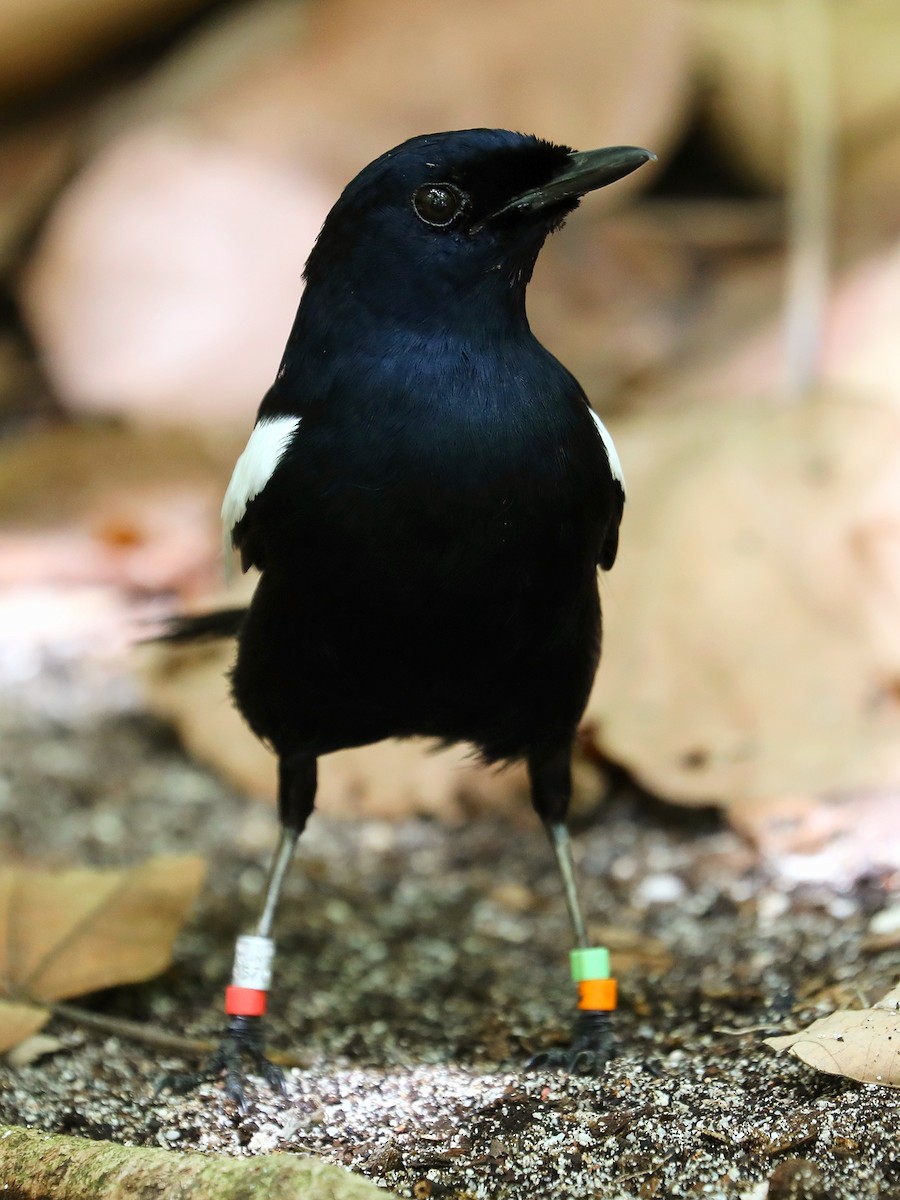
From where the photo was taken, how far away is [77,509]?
561cm

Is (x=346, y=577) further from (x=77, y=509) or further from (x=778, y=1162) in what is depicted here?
(x=77, y=509)

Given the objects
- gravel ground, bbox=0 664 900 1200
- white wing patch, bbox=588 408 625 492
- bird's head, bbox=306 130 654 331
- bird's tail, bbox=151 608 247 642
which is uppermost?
bird's head, bbox=306 130 654 331

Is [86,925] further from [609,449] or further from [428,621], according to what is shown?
[609,449]

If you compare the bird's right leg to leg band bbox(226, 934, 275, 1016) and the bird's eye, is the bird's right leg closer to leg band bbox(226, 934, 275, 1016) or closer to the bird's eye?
leg band bbox(226, 934, 275, 1016)

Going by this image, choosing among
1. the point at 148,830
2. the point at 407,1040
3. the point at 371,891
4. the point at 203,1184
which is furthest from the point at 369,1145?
the point at 148,830

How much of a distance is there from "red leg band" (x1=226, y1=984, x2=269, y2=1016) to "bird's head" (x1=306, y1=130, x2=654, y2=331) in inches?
57.3

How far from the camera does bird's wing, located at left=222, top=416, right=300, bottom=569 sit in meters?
2.67

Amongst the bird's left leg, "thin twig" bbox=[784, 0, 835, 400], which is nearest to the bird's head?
the bird's left leg

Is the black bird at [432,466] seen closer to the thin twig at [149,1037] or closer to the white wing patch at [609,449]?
the white wing patch at [609,449]

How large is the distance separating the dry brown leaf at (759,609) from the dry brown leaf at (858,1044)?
4.45ft

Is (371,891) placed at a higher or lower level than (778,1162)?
lower

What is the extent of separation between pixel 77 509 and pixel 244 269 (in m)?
1.49

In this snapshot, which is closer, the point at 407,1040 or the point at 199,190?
the point at 407,1040

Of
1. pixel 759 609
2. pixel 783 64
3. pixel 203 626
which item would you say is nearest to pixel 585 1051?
pixel 203 626
